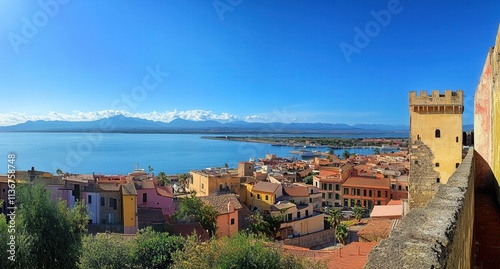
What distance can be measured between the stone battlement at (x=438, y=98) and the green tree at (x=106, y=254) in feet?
48.7

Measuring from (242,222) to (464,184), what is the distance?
91.3 ft

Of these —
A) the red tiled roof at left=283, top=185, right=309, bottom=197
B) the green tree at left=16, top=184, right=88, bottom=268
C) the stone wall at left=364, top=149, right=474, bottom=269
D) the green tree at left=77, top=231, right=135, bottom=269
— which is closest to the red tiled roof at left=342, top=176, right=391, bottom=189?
the red tiled roof at left=283, top=185, right=309, bottom=197

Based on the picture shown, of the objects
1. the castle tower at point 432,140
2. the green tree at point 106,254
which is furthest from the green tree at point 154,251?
the castle tower at point 432,140

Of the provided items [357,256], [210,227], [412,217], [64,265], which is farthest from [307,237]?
[412,217]

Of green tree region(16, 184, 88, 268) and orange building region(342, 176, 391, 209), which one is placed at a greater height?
green tree region(16, 184, 88, 268)

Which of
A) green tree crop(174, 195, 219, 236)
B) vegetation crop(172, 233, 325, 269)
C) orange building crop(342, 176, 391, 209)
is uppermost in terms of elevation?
vegetation crop(172, 233, 325, 269)

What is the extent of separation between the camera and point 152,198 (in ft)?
108

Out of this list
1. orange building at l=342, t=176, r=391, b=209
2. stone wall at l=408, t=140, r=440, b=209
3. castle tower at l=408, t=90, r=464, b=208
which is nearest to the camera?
castle tower at l=408, t=90, r=464, b=208

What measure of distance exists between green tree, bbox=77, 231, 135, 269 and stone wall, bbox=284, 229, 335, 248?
16.5m

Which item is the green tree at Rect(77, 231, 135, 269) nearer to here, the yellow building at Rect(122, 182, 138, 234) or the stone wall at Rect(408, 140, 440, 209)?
the yellow building at Rect(122, 182, 138, 234)

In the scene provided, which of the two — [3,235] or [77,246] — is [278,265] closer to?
[77,246]

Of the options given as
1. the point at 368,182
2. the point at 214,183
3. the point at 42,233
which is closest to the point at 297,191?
the point at 214,183

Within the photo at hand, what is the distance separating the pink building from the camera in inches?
1266

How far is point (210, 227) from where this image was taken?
2958 cm
